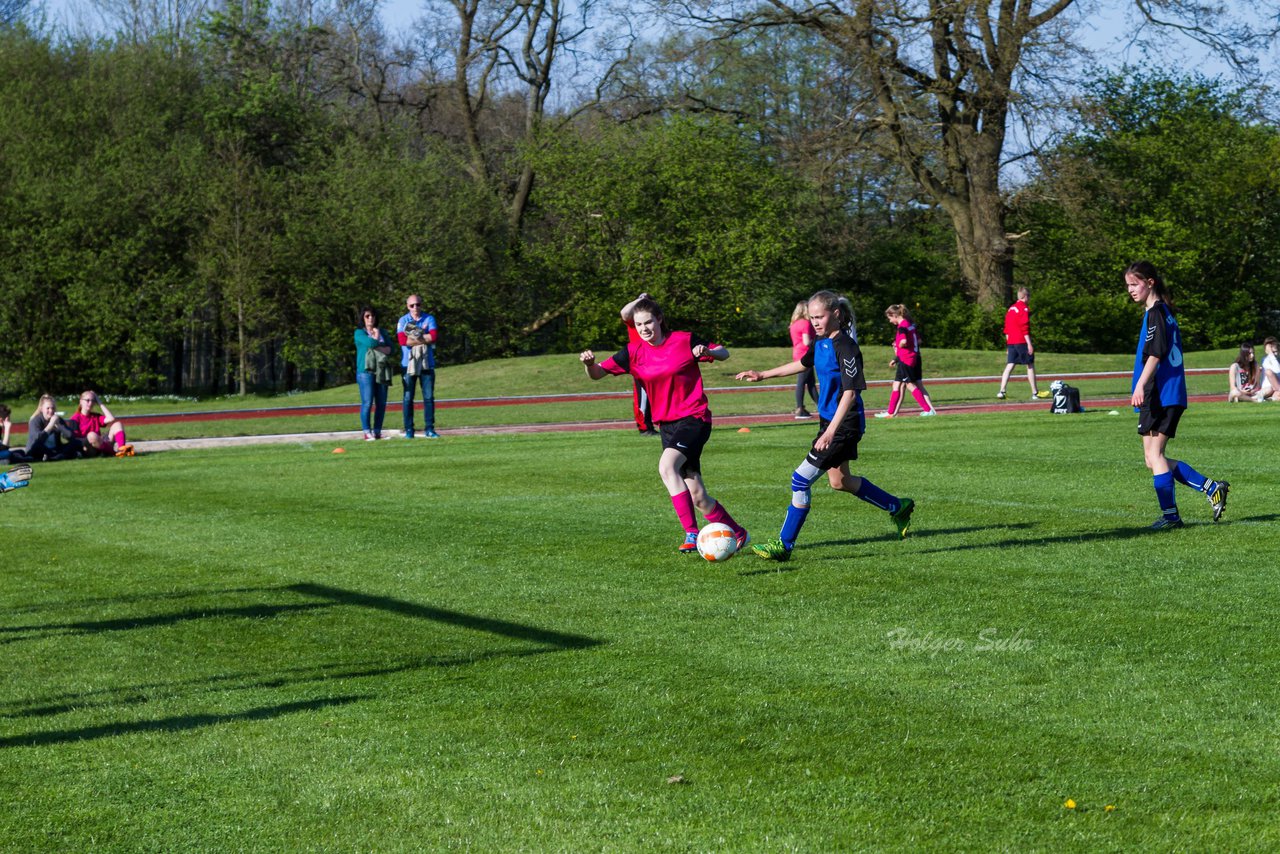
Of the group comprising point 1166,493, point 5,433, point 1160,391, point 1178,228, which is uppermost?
point 1178,228

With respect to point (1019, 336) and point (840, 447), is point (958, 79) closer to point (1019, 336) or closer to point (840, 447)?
point (1019, 336)

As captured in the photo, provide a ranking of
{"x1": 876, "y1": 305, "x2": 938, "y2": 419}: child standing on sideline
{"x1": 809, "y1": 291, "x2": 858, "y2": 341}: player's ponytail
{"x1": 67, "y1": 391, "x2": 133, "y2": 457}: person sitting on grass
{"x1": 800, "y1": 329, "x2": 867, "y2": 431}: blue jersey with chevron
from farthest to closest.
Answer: {"x1": 876, "y1": 305, "x2": 938, "y2": 419}: child standing on sideline < {"x1": 67, "y1": 391, "x2": 133, "y2": 457}: person sitting on grass < {"x1": 809, "y1": 291, "x2": 858, "y2": 341}: player's ponytail < {"x1": 800, "y1": 329, "x2": 867, "y2": 431}: blue jersey with chevron

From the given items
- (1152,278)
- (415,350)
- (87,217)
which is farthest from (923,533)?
(87,217)

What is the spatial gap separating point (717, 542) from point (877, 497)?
1.48m

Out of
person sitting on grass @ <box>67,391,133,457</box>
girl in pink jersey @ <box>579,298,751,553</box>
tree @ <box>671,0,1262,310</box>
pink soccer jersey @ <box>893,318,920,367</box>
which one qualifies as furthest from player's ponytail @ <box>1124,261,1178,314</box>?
tree @ <box>671,0,1262,310</box>

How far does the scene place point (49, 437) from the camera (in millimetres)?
20312

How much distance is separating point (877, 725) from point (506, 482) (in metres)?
9.81

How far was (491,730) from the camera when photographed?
17.7 ft

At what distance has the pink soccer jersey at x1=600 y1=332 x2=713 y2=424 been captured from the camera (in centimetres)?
936

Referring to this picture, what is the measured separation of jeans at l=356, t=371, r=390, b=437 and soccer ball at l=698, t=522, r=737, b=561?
510 inches

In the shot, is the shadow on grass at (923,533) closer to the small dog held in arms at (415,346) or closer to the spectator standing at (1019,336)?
the small dog held in arms at (415,346)

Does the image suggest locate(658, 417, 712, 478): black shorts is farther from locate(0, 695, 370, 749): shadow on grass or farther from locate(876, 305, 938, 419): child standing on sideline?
locate(876, 305, 938, 419): child standing on sideline

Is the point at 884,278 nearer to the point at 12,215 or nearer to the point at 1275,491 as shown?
the point at 12,215

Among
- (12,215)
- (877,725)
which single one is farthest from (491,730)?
(12,215)
